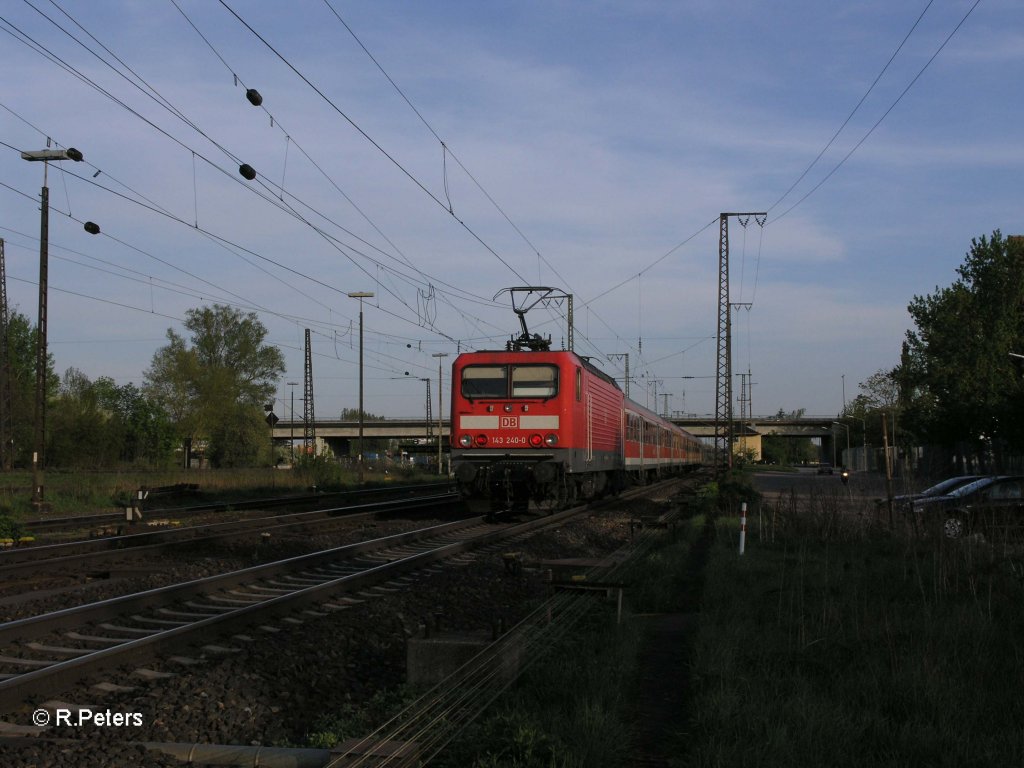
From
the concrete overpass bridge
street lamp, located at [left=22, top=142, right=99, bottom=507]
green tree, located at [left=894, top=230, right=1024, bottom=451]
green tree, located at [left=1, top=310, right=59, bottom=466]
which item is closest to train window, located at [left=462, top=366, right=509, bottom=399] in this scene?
street lamp, located at [left=22, top=142, right=99, bottom=507]

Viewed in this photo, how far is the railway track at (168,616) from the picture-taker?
640 centimetres

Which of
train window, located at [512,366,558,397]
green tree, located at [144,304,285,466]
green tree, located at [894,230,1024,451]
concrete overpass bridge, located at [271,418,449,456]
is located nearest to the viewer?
train window, located at [512,366,558,397]

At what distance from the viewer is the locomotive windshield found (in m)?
19.5

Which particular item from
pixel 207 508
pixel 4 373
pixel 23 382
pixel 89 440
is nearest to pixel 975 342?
pixel 207 508

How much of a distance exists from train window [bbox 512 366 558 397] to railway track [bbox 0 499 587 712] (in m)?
6.28

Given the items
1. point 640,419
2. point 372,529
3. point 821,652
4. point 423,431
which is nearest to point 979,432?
point 640,419

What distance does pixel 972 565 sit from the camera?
9.90m

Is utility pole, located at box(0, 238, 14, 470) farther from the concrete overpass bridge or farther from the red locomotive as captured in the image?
the concrete overpass bridge

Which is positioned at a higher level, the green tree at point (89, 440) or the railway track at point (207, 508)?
the green tree at point (89, 440)

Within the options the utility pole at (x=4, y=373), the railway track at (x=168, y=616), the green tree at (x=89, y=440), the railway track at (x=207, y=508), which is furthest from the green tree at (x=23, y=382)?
the railway track at (x=168, y=616)

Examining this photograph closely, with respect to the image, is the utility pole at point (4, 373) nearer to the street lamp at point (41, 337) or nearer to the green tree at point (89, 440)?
the green tree at point (89, 440)

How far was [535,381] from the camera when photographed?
64.0 ft

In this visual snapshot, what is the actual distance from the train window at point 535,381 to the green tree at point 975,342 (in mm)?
24234

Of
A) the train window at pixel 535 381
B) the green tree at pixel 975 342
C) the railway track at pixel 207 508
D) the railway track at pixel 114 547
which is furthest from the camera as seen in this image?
the green tree at pixel 975 342
